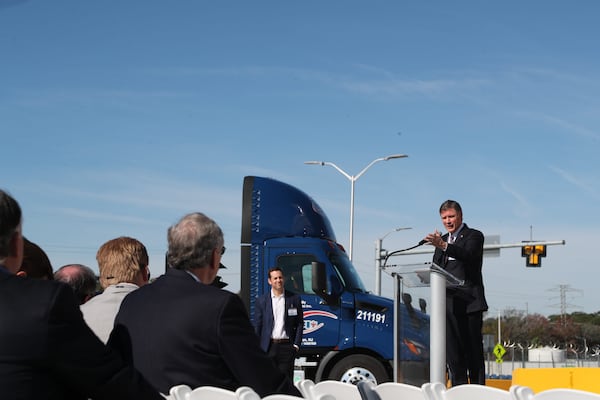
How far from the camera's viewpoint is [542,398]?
315cm

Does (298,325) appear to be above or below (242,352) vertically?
above

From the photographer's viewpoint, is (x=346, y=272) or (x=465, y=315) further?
(x=346, y=272)

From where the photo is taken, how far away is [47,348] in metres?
2.61

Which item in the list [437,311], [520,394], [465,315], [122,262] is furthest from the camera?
[465,315]

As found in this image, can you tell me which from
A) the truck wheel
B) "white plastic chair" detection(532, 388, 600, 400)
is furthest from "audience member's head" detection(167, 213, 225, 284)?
the truck wheel

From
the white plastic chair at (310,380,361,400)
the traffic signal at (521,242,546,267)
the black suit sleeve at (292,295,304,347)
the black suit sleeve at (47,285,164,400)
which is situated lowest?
the white plastic chair at (310,380,361,400)

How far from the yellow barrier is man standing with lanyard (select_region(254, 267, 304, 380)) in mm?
3417

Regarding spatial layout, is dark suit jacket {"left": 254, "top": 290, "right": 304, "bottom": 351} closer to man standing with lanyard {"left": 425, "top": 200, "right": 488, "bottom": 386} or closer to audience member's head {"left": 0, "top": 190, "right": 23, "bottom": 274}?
man standing with lanyard {"left": 425, "top": 200, "right": 488, "bottom": 386}

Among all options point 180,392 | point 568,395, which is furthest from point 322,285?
point 568,395

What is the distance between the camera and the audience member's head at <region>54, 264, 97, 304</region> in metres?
5.64

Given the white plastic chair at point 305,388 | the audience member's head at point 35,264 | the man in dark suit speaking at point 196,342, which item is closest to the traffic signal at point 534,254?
the audience member's head at point 35,264

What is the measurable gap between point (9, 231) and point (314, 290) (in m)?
10.4

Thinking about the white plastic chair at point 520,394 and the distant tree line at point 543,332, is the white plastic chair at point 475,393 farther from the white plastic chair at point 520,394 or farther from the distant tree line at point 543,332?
the distant tree line at point 543,332

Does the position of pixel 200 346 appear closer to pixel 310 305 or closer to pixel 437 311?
pixel 437 311
